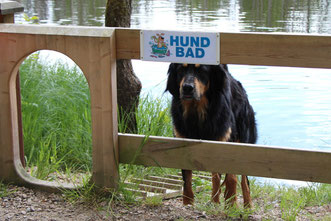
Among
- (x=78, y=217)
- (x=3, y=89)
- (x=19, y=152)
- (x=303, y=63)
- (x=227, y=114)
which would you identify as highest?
(x=303, y=63)

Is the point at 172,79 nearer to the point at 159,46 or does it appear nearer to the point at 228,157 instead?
the point at 159,46

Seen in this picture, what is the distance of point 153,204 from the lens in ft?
13.3

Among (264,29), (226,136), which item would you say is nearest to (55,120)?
(226,136)

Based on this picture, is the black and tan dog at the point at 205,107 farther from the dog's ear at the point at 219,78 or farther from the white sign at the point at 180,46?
the white sign at the point at 180,46

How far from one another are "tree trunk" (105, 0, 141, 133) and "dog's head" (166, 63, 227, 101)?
5.98 feet

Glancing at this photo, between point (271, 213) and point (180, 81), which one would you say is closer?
point (180, 81)

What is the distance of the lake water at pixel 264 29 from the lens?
892 centimetres

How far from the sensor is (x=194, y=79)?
3.92 metres

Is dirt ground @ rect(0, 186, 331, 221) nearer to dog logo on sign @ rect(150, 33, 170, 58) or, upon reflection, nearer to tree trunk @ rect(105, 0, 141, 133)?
dog logo on sign @ rect(150, 33, 170, 58)

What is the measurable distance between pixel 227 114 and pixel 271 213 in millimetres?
1013

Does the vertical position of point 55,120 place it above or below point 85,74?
below

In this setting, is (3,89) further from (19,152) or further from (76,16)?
(76,16)

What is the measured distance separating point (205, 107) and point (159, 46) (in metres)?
0.83

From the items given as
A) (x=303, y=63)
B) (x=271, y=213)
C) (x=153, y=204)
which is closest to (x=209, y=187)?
(x=271, y=213)
